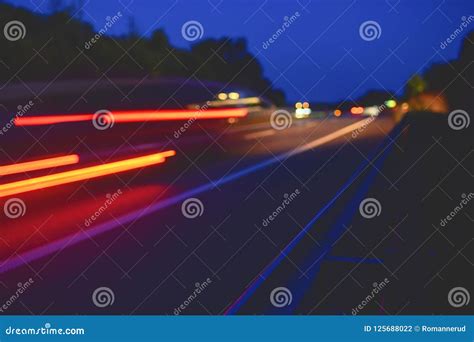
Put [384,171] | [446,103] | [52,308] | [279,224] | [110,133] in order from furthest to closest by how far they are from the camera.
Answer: [384,171], [110,133], [279,224], [446,103], [52,308]

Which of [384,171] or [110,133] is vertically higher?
[384,171]

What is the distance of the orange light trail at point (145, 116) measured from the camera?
9.40m

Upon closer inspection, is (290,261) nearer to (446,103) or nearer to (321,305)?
(321,305)

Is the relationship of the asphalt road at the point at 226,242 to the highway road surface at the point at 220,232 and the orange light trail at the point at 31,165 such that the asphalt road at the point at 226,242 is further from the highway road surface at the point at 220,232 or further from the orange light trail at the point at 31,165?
the orange light trail at the point at 31,165

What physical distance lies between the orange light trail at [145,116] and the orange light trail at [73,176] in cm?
108

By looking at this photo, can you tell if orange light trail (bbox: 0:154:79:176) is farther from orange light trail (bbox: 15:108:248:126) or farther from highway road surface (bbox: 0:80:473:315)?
orange light trail (bbox: 15:108:248:126)

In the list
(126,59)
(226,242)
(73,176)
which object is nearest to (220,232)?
(226,242)

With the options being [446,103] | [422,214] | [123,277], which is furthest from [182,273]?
[422,214]

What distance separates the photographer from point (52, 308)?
21.9ft

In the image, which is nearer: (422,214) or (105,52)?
(105,52)

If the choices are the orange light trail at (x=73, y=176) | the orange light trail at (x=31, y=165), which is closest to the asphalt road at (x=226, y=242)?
the orange light trail at (x=73, y=176)

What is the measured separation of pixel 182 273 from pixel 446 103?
12.0ft

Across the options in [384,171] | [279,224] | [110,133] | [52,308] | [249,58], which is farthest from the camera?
[384,171]

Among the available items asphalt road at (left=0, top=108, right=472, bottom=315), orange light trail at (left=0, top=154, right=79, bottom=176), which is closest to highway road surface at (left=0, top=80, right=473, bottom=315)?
asphalt road at (left=0, top=108, right=472, bottom=315)
